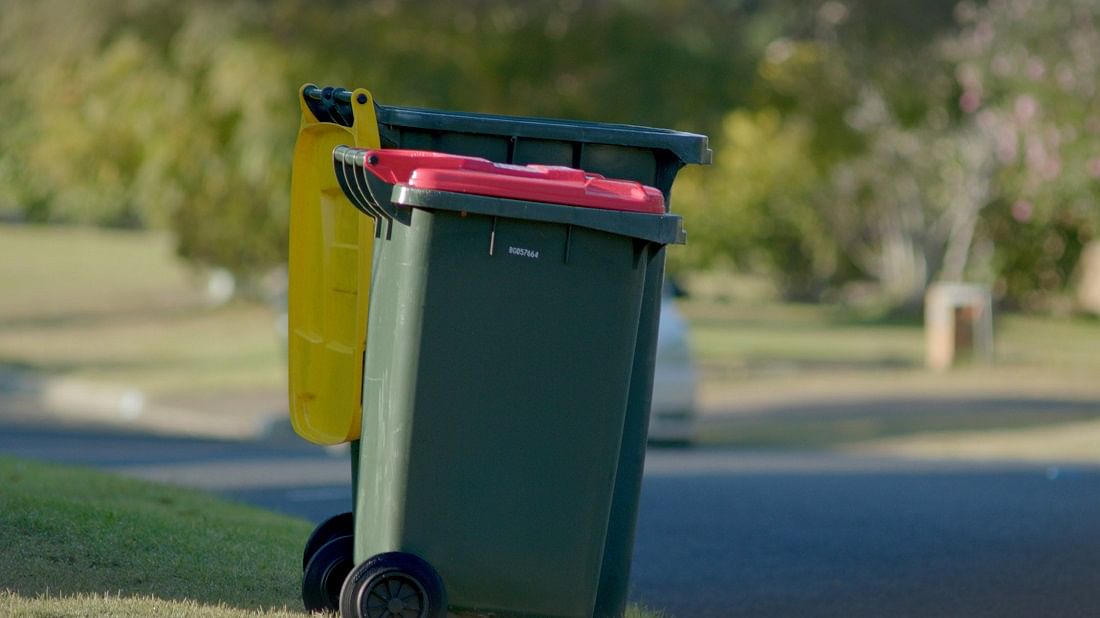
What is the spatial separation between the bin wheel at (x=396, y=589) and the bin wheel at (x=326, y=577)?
542 millimetres

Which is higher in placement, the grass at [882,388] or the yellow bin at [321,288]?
the yellow bin at [321,288]

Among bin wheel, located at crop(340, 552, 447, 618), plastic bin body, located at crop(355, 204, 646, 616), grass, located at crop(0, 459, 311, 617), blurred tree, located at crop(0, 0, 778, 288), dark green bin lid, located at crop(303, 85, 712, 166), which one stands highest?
blurred tree, located at crop(0, 0, 778, 288)

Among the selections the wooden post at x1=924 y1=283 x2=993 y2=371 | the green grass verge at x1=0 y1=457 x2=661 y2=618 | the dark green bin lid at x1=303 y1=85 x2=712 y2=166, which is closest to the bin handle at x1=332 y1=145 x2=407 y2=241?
the dark green bin lid at x1=303 y1=85 x2=712 y2=166

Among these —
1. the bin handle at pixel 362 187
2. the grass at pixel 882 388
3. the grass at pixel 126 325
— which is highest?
the bin handle at pixel 362 187

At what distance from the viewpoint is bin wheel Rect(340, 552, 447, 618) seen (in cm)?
437

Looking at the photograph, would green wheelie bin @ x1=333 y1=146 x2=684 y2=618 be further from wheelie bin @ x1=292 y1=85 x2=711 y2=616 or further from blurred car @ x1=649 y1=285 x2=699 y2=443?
blurred car @ x1=649 y1=285 x2=699 y2=443

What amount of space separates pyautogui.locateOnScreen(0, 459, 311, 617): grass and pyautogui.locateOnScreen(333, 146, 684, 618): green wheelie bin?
0.81 metres

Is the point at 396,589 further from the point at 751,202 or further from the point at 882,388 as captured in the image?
the point at 751,202

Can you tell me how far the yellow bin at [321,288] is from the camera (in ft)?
16.7

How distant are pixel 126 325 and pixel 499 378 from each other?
26178 mm

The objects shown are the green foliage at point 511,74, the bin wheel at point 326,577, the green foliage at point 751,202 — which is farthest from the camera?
the green foliage at point 751,202

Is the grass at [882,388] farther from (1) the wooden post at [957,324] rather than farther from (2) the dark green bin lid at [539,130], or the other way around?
(2) the dark green bin lid at [539,130]

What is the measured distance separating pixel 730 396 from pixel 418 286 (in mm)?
14428

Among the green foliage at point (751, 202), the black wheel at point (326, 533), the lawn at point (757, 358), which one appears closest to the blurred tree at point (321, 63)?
the lawn at point (757, 358)
